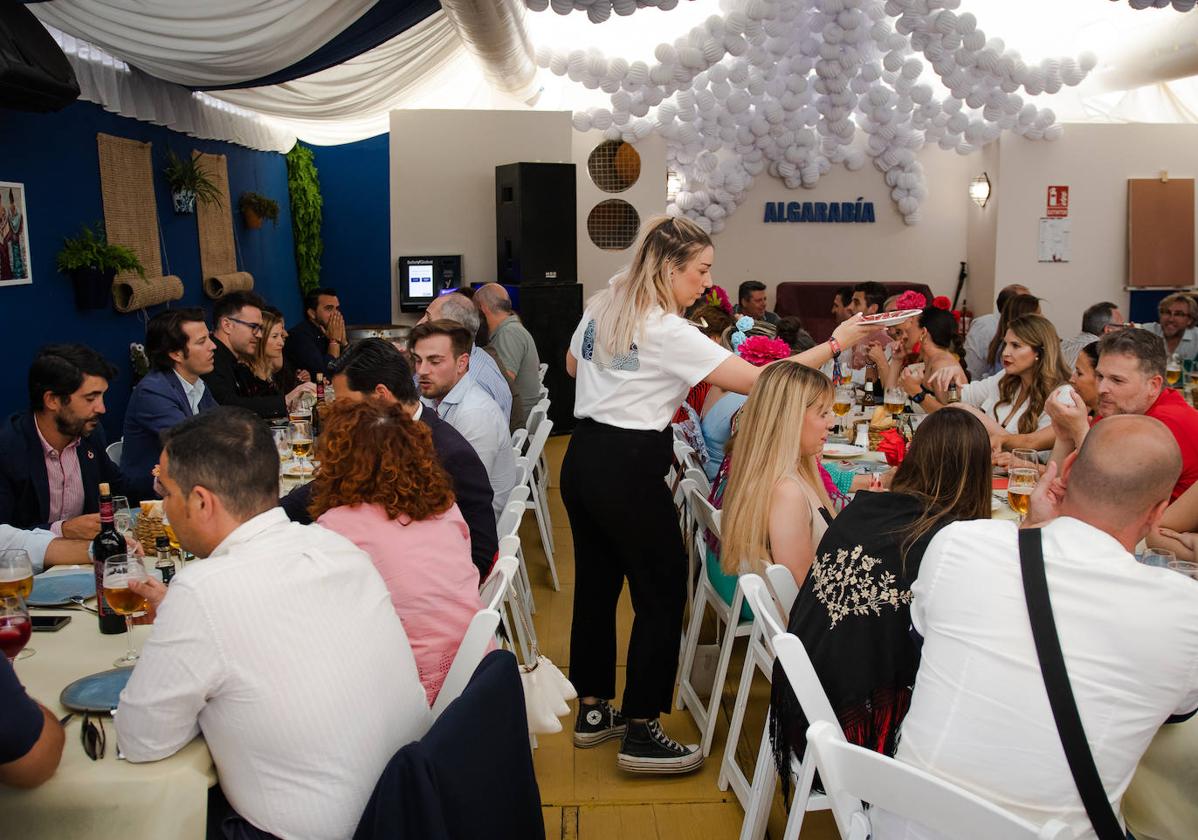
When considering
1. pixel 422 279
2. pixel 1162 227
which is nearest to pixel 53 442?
pixel 422 279

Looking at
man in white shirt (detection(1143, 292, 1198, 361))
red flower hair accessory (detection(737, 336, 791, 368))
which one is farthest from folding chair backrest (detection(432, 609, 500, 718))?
man in white shirt (detection(1143, 292, 1198, 361))

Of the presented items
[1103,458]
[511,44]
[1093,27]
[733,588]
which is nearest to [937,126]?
[1093,27]

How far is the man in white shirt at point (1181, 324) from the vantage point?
7.43m

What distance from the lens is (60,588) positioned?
280 cm

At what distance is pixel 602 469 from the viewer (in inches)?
132

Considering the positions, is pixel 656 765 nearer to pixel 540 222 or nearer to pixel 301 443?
pixel 301 443

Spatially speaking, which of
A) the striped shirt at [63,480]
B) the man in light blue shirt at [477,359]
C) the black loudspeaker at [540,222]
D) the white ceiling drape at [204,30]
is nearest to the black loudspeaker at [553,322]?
the black loudspeaker at [540,222]

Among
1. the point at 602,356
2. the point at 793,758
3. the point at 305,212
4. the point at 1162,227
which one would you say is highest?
the point at 305,212

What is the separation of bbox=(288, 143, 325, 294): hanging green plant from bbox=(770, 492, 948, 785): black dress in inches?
404

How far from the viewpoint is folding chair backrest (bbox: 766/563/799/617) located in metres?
2.77

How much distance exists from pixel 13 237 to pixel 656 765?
4.15 metres

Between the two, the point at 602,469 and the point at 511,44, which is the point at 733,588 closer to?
the point at 602,469

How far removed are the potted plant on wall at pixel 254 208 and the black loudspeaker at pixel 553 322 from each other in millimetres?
2422

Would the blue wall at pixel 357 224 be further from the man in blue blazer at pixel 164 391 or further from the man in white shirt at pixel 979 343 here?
the man in blue blazer at pixel 164 391
